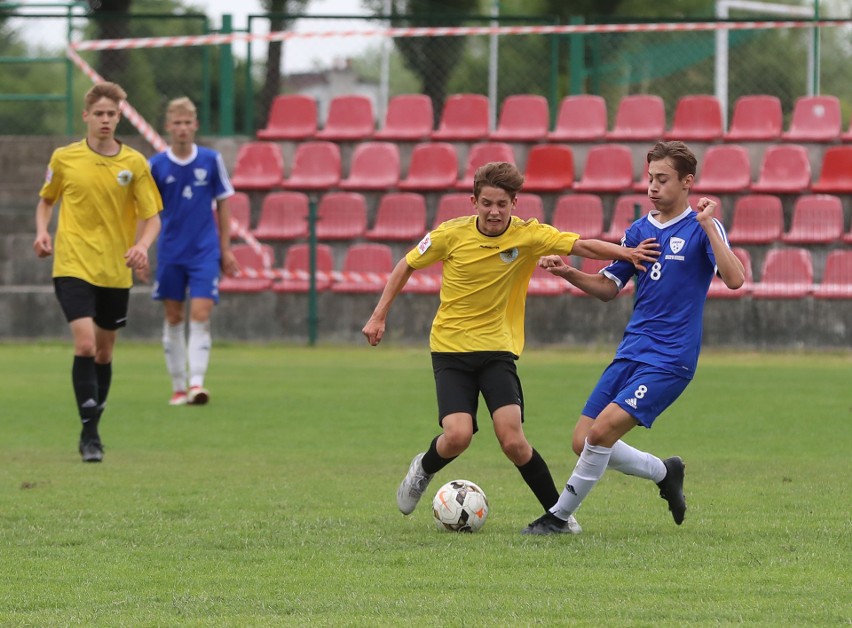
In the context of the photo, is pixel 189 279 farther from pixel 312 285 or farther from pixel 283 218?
pixel 283 218

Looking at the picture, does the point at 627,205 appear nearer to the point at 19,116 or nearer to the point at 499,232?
the point at 19,116

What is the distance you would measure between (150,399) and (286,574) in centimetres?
749

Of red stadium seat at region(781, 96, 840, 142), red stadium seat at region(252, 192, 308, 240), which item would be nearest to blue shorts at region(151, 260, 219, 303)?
red stadium seat at region(252, 192, 308, 240)

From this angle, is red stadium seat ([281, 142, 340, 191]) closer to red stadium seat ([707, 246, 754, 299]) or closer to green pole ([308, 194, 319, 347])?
green pole ([308, 194, 319, 347])

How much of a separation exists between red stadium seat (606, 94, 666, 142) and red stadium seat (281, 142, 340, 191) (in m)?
3.68

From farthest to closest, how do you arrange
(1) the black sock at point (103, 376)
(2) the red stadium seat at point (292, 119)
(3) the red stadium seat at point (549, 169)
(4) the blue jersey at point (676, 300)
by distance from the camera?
(2) the red stadium seat at point (292, 119) → (3) the red stadium seat at point (549, 169) → (1) the black sock at point (103, 376) → (4) the blue jersey at point (676, 300)

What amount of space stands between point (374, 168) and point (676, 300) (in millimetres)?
14607

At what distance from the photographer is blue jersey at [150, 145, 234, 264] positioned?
481 inches

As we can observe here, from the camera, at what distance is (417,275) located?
19531mm

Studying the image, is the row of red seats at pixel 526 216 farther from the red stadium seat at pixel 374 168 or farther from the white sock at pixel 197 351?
the white sock at pixel 197 351

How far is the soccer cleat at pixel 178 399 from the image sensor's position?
12.5 meters

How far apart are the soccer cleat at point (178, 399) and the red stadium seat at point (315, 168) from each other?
335 inches

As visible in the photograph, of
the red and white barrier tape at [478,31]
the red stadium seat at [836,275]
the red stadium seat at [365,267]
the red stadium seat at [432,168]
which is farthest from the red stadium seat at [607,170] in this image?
the red stadium seat at [836,275]

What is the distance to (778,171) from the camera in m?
20.2
